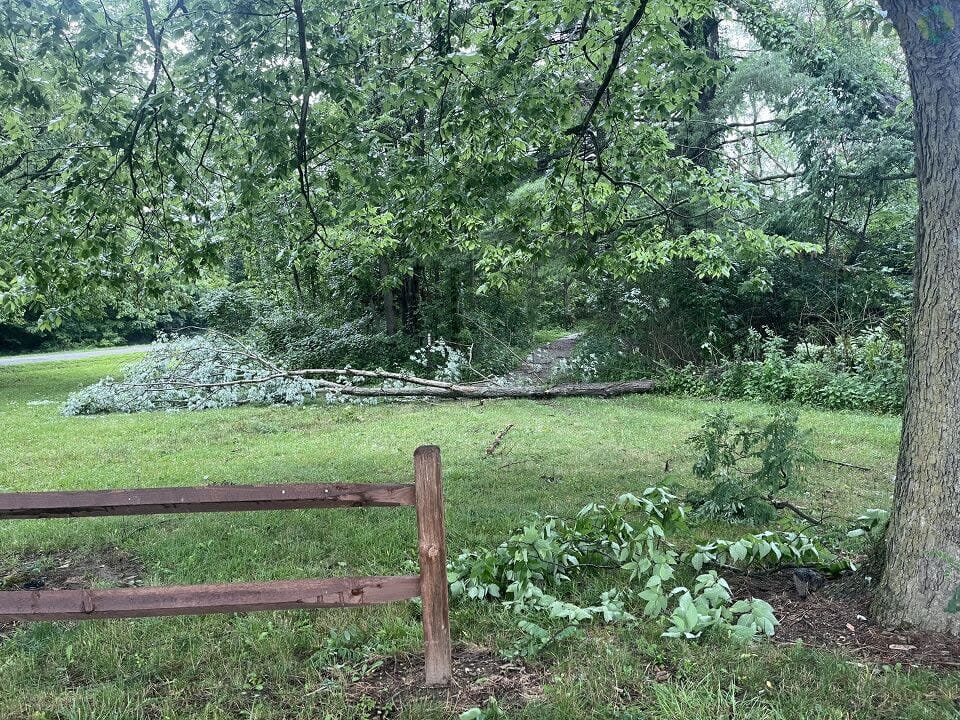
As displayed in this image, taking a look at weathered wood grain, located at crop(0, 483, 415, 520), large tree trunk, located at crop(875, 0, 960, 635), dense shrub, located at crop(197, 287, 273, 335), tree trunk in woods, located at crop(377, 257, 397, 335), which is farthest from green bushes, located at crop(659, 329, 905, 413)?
dense shrub, located at crop(197, 287, 273, 335)

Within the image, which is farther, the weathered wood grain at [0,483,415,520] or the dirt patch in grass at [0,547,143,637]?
the dirt patch in grass at [0,547,143,637]

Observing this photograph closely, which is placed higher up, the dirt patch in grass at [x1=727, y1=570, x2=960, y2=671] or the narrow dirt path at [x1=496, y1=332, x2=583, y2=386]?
the narrow dirt path at [x1=496, y1=332, x2=583, y2=386]

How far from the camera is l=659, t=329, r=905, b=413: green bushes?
1160 centimetres

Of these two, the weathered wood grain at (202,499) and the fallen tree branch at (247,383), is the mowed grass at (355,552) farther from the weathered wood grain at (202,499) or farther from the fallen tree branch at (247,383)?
the fallen tree branch at (247,383)

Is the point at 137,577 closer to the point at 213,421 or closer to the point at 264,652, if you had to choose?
the point at 264,652

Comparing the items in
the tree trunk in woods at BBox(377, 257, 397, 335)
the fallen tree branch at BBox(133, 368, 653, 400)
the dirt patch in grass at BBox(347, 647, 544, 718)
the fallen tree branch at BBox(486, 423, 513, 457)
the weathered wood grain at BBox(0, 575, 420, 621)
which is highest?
the tree trunk in woods at BBox(377, 257, 397, 335)

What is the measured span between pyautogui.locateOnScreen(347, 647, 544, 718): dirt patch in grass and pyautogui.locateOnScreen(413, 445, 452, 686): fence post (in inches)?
4.0

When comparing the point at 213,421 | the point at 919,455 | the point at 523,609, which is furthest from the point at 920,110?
the point at 213,421

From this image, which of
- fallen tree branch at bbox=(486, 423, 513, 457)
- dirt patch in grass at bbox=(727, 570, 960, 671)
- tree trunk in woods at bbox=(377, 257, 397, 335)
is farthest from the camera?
tree trunk in woods at bbox=(377, 257, 397, 335)

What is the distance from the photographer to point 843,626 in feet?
11.7

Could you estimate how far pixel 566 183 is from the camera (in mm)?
7328

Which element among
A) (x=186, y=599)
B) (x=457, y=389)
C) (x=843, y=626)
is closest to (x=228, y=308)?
(x=457, y=389)

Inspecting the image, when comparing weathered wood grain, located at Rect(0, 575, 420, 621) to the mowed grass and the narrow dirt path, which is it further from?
the narrow dirt path

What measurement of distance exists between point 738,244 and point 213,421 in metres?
9.45
